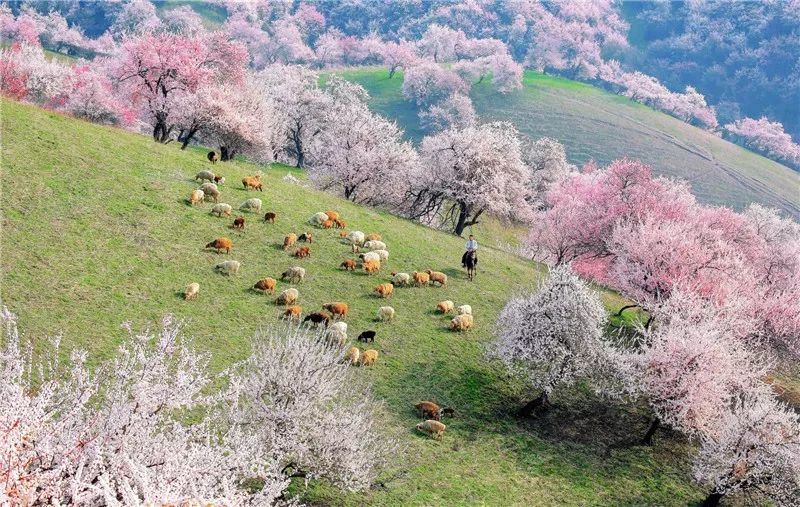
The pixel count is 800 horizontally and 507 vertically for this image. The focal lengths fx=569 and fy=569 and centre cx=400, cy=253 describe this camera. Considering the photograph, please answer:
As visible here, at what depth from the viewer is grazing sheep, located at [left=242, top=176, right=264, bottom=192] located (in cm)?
3994

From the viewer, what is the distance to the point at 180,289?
27031 mm

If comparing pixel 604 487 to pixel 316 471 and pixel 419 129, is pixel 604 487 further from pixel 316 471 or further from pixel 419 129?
pixel 419 129

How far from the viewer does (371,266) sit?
112 feet

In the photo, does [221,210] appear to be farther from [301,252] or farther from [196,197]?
[301,252]

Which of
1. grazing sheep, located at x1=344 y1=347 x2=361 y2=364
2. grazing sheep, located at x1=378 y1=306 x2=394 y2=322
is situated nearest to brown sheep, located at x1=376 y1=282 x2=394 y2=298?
grazing sheep, located at x1=378 y1=306 x2=394 y2=322

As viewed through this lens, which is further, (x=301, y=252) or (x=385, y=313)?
(x=301, y=252)

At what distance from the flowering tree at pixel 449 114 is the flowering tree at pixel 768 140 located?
268ft

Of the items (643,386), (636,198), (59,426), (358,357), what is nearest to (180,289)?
(358,357)

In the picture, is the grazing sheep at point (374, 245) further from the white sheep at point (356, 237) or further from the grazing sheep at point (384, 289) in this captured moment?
the grazing sheep at point (384, 289)

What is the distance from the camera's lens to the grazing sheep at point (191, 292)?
86.8 ft

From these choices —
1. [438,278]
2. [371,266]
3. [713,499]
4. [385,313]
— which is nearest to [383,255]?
[371,266]

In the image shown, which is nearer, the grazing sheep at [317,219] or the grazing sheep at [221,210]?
the grazing sheep at [221,210]

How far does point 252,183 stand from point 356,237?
29.7ft

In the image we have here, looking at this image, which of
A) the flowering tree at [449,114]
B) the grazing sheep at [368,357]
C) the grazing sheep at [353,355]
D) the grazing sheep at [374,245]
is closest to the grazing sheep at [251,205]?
the grazing sheep at [374,245]
